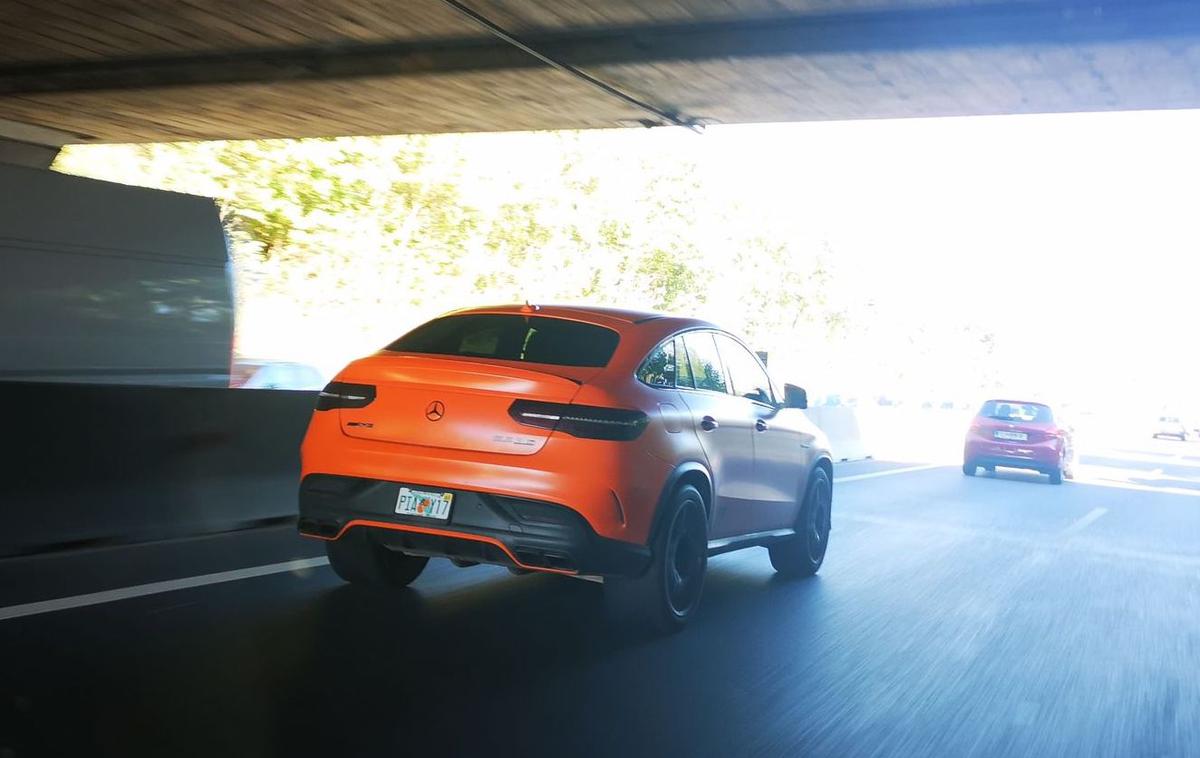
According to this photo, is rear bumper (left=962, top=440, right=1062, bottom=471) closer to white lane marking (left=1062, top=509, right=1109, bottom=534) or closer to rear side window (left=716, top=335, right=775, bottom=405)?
white lane marking (left=1062, top=509, right=1109, bottom=534)

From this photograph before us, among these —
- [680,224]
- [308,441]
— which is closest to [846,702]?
[308,441]

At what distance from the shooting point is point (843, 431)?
23375 millimetres

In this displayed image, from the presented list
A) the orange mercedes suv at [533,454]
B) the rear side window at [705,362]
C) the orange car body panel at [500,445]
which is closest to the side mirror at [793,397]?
the rear side window at [705,362]

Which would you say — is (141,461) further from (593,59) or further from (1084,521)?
(1084,521)

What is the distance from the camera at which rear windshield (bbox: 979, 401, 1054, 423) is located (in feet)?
75.4

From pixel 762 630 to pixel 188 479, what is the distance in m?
4.29

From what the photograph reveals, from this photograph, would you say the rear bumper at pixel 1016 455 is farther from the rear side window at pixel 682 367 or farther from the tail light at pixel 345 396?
the tail light at pixel 345 396

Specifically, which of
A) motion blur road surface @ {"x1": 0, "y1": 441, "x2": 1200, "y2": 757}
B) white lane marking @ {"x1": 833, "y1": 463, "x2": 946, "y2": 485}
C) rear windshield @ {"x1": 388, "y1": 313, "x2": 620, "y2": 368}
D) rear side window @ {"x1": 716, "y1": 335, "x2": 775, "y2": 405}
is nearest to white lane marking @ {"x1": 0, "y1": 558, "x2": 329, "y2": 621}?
motion blur road surface @ {"x1": 0, "y1": 441, "x2": 1200, "y2": 757}

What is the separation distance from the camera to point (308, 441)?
21.8ft

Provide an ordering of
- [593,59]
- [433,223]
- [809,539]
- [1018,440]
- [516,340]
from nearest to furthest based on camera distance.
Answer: [516,340], [809,539], [593,59], [1018,440], [433,223]

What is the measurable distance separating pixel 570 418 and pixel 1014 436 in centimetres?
1810

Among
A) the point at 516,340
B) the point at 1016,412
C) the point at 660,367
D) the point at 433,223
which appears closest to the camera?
the point at 516,340

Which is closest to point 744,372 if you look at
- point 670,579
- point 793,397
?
point 793,397

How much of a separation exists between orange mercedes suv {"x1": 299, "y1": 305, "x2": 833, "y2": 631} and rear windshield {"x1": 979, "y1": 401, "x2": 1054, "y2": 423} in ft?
55.7
